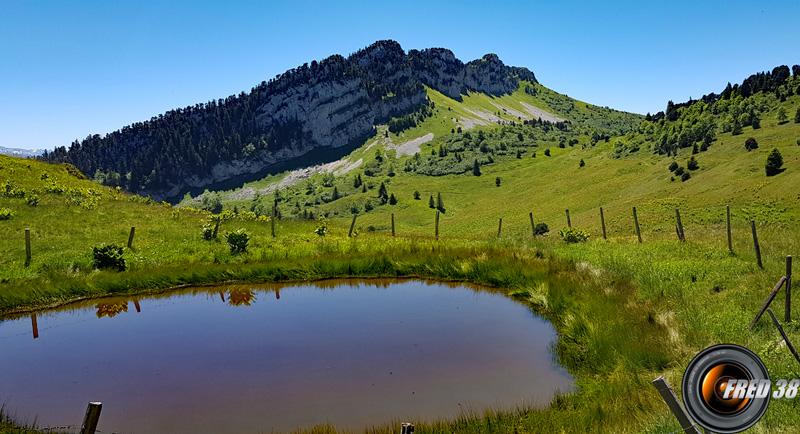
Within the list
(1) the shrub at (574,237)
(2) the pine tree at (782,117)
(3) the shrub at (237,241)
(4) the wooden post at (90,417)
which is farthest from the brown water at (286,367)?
(2) the pine tree at (782,117)

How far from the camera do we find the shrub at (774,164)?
5500cm

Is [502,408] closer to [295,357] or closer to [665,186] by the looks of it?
[295,357]

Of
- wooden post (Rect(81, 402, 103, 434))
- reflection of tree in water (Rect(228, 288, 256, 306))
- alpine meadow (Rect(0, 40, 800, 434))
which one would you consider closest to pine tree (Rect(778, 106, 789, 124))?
alpine meadow (Rect(0, 40, 800, 434))

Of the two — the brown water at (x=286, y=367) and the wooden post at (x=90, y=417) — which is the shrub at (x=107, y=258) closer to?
the brown water at (x=286, y=367)

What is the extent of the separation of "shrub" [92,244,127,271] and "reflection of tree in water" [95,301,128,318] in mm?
4659

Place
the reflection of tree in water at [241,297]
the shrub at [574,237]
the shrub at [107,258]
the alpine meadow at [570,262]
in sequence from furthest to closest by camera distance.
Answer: the shrub at [574,237] < the shrub at [107,258] < the reflection of tree in water at [241,297] < the alpine meadow at [570,262]

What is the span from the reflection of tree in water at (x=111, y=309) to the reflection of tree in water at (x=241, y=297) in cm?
435

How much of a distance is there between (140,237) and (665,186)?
67.0 metres

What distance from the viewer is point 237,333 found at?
673 inches

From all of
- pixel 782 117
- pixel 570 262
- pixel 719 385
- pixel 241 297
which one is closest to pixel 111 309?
pixel 241 297

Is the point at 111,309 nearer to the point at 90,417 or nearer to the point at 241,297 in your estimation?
the point at 241,297

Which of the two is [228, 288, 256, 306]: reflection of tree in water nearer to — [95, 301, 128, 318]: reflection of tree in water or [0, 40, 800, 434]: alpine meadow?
[0, 40, 800, 434]: alpine meadow

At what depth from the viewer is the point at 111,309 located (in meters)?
21.0

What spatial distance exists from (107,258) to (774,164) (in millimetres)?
65367
